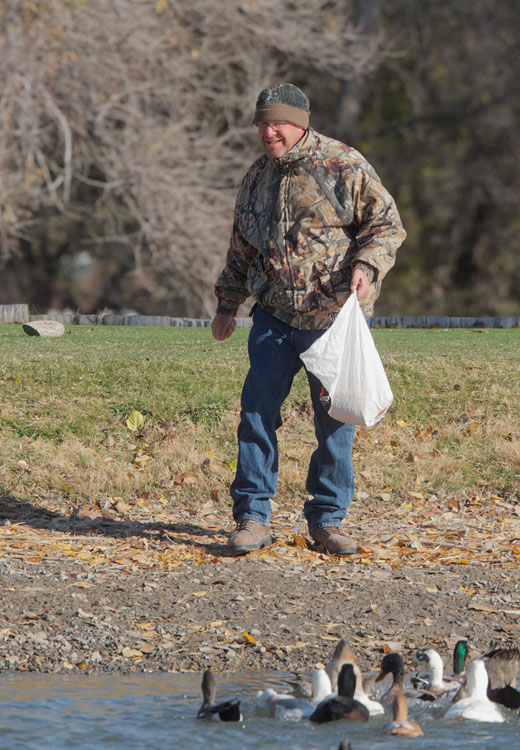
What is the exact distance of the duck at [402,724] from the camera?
136 inches

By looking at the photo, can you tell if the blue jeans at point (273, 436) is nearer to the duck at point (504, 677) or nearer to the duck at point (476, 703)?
the duck at point (504, 677)

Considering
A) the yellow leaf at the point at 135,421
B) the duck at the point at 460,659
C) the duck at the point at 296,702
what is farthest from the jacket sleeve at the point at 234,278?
the duck at the point at 296,702

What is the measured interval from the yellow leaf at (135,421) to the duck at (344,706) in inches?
168

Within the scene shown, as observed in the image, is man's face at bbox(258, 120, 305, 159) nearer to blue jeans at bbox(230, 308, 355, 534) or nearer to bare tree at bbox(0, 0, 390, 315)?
blue jeans at bbox(230, 308, 355, 534)

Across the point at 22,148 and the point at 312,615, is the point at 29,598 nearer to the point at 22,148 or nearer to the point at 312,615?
the point at 312,615

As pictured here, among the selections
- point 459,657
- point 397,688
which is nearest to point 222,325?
point 459,657

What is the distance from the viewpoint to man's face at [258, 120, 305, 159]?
201 inches

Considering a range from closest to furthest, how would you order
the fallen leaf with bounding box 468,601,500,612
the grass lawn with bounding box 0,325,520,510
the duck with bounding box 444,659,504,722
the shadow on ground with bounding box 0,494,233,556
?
the duck with bounding box 444,659,504,722, the fallen leaf with bounding box 468,601,500,612, the shadow on ground with bounding box 0,494,233,556, the grass lawn with bounding box 0,325,520,510

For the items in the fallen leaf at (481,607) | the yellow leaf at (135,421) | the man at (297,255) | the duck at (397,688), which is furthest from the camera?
the yellow leaf at (135,421)

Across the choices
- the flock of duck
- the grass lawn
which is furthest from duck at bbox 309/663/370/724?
the grass lawn

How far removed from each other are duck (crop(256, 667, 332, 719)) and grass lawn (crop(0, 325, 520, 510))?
324 cm

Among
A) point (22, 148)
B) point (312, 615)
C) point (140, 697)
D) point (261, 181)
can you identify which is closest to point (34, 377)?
point (261, 181)

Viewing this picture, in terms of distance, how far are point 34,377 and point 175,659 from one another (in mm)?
4376

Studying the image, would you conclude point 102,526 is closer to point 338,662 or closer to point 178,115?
point 338,662
